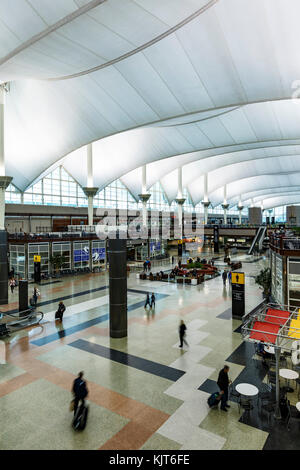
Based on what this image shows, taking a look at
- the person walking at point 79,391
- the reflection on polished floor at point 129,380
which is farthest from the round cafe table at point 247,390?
the person walking at point 79,391

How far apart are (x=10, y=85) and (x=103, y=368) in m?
26.9

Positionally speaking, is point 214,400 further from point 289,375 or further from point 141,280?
point 141,280

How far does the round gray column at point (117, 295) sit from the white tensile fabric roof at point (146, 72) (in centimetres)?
982

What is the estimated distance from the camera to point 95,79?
23.0 meters

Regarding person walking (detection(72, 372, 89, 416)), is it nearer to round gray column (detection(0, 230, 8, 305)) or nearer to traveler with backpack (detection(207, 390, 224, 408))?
traveler with backpack (detection(207, 390, 224, 408))

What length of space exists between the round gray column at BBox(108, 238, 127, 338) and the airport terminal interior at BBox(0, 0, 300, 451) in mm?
61

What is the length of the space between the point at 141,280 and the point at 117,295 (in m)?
14.2

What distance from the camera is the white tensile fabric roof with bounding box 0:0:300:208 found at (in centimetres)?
1309

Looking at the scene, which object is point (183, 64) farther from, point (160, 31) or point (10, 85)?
point (10, 85)

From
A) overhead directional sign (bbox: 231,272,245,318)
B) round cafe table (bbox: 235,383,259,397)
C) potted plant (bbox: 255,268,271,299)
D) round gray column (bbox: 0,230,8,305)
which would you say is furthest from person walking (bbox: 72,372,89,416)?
potted plant (bbox: 255,268,271,299)

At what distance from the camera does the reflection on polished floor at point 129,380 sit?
659 cm

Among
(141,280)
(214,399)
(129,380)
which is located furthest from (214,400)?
(141,280)

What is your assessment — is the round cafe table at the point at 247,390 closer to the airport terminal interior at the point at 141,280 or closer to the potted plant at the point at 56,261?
the airport terminal interior at the point at 141,280
